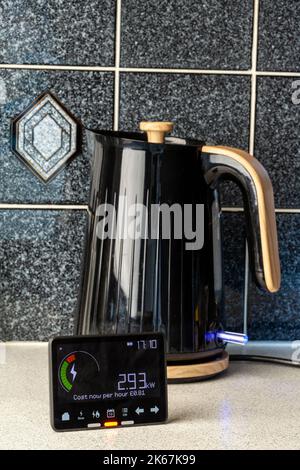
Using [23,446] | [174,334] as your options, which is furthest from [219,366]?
[23,446]

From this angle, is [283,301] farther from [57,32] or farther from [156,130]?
[57,32]

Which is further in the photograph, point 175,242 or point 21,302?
point 21,302

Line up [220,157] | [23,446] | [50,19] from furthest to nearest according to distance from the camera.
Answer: [50,19], [220,157], [23,446]

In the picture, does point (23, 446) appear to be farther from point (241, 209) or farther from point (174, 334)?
point (241, 209)

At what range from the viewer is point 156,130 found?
843mm

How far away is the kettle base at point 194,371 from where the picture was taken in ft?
2.73

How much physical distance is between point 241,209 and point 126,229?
242 mm

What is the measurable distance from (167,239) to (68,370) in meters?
0.20

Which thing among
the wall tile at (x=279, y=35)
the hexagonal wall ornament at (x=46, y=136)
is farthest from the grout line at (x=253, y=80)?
the hexagonal wall ornament at (x=46, y=136)

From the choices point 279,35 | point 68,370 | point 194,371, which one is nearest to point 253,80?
point 279,35

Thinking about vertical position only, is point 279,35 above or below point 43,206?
above

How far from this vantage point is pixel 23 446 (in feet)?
2.10

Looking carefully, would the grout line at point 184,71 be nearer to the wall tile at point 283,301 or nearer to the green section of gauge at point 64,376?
the wall tile at point 283,301

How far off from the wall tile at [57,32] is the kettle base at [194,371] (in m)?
0.41
